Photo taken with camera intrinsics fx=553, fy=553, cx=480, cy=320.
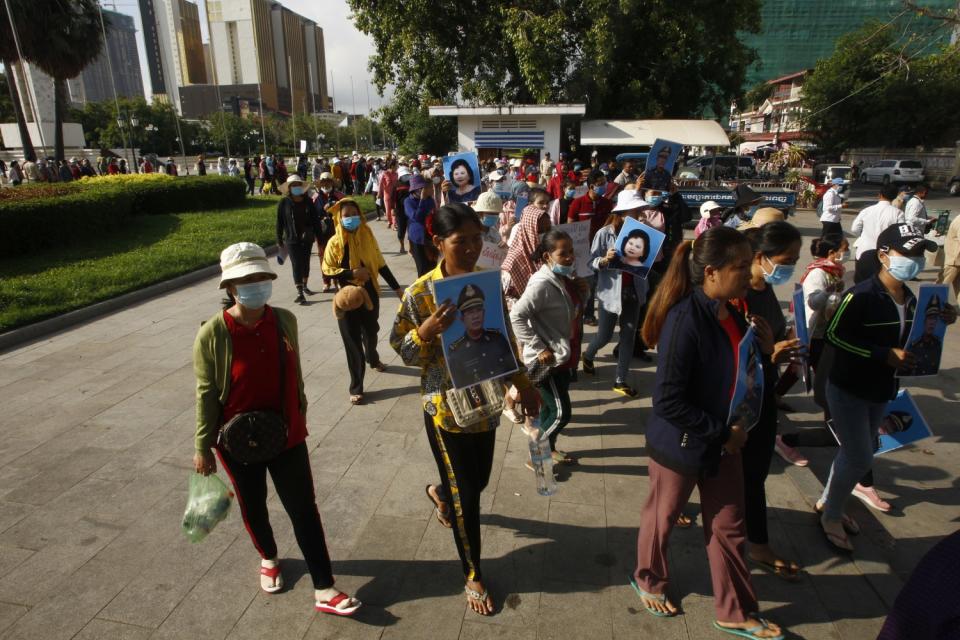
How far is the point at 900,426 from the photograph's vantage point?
3.45 meters

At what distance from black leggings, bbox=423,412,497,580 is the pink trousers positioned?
81 centimetres

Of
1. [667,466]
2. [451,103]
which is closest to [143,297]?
[667,466]

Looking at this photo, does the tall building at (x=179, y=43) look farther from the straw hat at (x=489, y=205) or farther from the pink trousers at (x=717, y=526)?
the pink trousers at (x=717, y=526)

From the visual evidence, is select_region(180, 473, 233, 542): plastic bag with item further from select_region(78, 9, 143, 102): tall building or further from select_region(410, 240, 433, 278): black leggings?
select_region(78, 9, 143, 102): tall building

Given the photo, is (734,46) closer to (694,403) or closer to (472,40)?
(472,40)

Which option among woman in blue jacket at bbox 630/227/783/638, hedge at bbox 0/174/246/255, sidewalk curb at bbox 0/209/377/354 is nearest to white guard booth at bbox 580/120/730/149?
hedge at bbox 0/174/246/255

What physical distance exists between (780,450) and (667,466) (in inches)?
95.9

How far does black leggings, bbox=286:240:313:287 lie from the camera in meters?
8.38

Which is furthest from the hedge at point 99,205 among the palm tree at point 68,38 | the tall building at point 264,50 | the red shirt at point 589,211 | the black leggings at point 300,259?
the tall building at point 264,50

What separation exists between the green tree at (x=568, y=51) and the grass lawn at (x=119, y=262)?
14666mm

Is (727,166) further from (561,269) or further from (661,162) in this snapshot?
(561,269)

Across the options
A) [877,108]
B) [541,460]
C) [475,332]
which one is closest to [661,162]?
[541,460]

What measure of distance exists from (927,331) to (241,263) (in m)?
3.67

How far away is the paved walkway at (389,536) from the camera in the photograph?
2.78m
